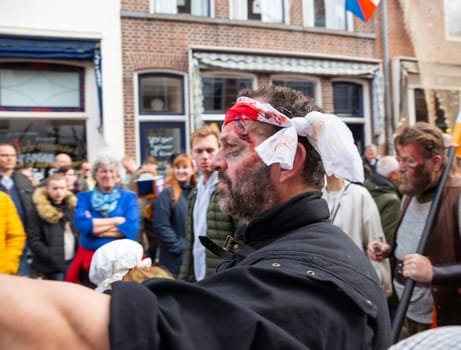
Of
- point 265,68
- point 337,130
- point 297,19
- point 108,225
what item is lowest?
point 108,225

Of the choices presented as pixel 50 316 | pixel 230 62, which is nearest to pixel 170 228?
pixel 50 316

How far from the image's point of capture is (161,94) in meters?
10.2

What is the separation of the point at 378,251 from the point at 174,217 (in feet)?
6.39

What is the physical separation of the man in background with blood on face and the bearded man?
1.11m

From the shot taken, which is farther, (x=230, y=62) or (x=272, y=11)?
(x=272, y=11)

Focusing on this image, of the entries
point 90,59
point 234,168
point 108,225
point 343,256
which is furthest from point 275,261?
point 90,59

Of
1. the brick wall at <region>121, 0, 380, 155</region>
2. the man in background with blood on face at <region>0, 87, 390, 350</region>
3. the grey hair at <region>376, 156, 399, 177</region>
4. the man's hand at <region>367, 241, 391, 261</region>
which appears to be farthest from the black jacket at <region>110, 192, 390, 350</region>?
the brick wall at <region>121, 0, 380, 155</region>

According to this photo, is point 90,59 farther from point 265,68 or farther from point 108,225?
point 108,225

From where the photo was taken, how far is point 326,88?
37.5 ft

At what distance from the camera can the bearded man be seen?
2303mm

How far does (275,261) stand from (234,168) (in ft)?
1.45

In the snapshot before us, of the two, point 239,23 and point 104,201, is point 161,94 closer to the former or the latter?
point 239,23

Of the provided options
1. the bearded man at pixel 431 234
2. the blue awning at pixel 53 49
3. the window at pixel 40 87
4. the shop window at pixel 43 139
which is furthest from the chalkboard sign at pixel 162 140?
the bearded man at pixel 431 234

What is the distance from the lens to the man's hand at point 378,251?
3.10 metres
